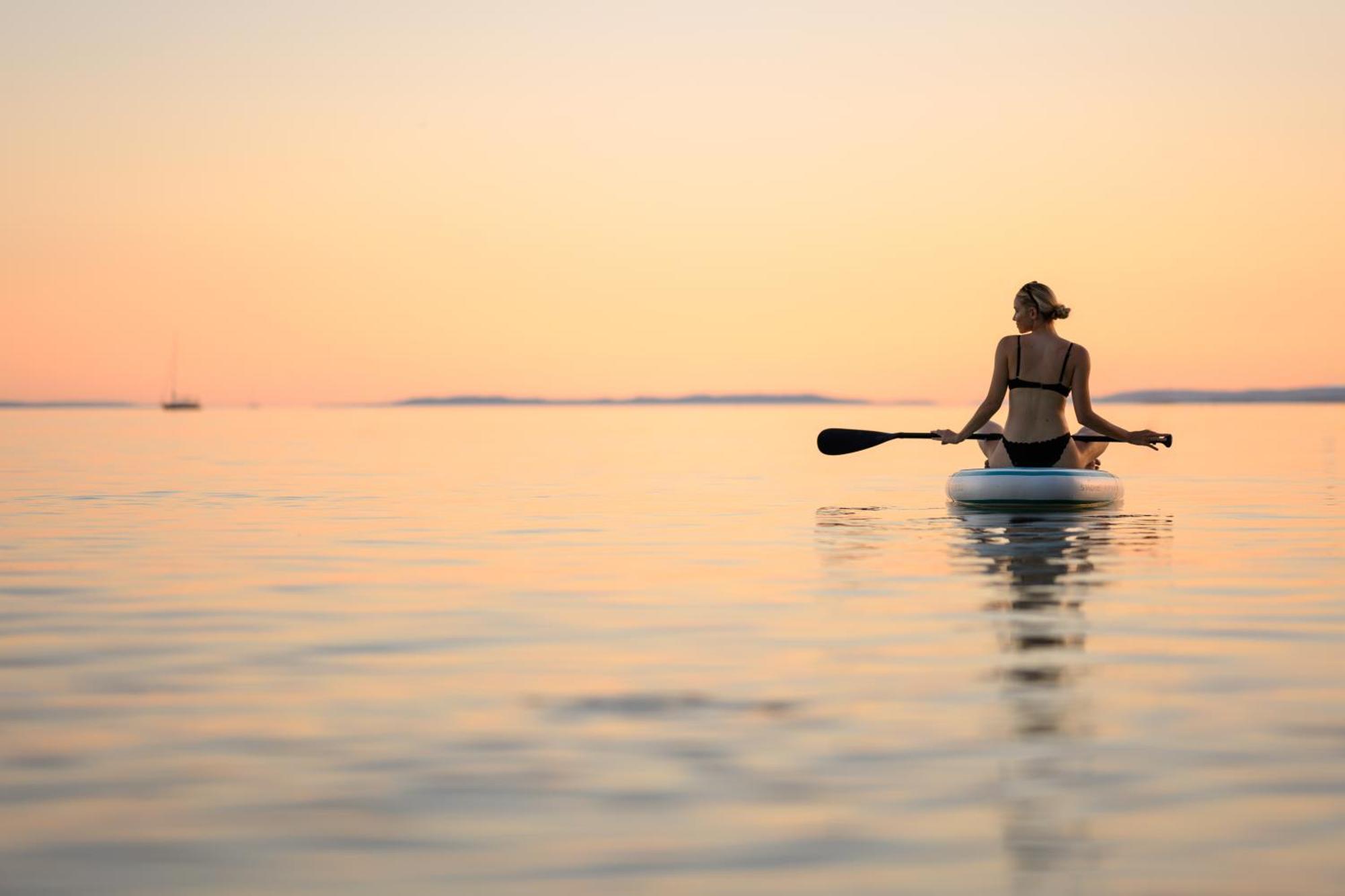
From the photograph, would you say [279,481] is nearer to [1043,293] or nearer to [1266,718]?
[1043,293]

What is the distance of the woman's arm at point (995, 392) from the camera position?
67.5 feet

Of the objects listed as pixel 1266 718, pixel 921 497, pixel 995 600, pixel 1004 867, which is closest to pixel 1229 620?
pixel 995 600

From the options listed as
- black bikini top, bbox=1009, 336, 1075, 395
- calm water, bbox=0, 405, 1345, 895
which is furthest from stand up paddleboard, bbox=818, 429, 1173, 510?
black bikini top, bbox=1009, 336, 1075, 395

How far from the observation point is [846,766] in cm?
738

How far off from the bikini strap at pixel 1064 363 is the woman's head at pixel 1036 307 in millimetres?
314

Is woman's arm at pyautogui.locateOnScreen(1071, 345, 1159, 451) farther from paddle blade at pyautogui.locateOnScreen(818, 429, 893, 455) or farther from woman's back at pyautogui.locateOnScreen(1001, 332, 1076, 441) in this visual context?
paddle blade at pyautogui.locateOnScreen(818, 429, 893, 455)

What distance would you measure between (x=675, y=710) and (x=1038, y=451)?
43.4 ft

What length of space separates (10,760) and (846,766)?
3.14m

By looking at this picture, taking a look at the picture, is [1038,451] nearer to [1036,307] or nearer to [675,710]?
[1036,307]

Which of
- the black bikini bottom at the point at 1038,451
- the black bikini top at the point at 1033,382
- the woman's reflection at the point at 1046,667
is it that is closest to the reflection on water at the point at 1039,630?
the woman's reflection at the point at 1046,667

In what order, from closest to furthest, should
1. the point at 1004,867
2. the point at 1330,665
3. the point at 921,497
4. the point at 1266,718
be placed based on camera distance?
the point at 1004,867, the point at 1266,718, the point at 1330,665, the point at 921,497

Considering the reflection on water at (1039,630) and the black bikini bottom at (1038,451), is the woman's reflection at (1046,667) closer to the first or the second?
the reflection on water at (1039,630)

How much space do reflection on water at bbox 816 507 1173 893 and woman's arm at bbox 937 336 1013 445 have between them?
0.97 m

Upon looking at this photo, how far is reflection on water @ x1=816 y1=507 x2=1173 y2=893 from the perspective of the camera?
20.4 ft
